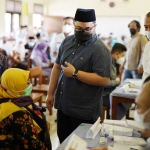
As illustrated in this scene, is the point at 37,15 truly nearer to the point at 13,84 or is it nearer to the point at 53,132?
the point at 53,132

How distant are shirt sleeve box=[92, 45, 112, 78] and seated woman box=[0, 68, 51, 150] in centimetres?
47

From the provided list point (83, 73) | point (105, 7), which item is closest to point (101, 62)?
point (83, 73)

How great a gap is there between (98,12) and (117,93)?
6866 millimetres

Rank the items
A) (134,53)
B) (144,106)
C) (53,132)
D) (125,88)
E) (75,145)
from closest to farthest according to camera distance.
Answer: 1. (144,106)
2. (75,145)
3. (125,88)
4. (53,132)
5. (134,53)

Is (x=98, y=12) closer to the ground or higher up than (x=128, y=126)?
higher up

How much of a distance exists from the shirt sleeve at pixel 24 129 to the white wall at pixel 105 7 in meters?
7.91

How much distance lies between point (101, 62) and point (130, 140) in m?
0.57

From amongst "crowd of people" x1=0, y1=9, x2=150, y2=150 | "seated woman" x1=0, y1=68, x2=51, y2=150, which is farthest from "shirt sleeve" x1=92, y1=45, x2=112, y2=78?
"seated woman" x1=0, y1=68, x2=51, y2=150

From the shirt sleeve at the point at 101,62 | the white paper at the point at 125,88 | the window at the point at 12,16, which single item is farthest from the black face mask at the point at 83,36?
the window at the point at 12,16

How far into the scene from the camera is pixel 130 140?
1.48 m

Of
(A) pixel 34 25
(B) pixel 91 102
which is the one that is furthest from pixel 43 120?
(A) pixel 34 25

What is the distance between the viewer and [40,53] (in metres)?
→ 5.67

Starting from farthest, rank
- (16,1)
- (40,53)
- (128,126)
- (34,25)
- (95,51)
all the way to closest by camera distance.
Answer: (34,25)
(16,1)
(40,53)
(95,51)
(128,126)

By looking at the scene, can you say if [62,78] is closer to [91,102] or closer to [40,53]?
[91,102]
